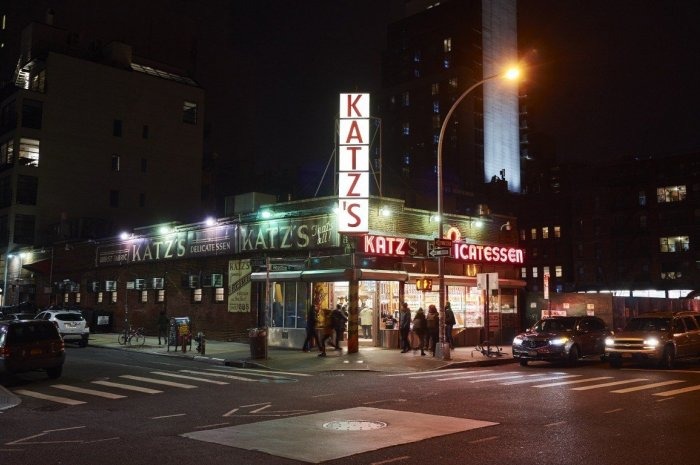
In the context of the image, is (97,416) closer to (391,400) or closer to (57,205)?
(391,400)

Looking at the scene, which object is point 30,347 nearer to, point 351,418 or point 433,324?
point 351,418

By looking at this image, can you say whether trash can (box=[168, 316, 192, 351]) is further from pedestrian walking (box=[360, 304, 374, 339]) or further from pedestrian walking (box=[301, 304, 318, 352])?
pedestrian walking (box=[360, 304, 374, 339])

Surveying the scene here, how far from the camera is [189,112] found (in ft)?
209

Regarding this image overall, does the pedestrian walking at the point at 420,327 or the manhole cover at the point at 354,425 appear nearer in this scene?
the manhole cover at the point at 354,425

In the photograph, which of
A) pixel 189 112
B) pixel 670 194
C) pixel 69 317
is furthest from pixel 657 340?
pixel 670 194

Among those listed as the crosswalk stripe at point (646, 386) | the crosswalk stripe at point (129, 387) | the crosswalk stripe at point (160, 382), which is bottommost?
the crosswalk stripe at point (129, 387)

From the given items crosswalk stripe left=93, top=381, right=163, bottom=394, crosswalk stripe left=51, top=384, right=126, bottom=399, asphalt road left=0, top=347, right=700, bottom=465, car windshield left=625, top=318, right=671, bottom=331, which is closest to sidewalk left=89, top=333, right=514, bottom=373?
asphalt road left=0, top=347, right=700, bottom=465

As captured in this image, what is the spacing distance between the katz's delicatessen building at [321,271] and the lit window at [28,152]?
65.9 feet

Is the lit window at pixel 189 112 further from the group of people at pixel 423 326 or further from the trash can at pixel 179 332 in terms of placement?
the group of people at pixel 423 326

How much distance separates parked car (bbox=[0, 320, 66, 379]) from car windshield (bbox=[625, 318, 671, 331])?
18.8 metres

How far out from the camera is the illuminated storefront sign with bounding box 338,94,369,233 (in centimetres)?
2534

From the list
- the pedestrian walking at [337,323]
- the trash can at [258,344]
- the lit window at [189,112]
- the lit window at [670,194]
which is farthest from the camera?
the lit window at [670,194]

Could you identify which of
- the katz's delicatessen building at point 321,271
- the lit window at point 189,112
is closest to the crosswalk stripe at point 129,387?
the katz's delicatessen building at point 321,271

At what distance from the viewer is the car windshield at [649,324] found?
21.8m
